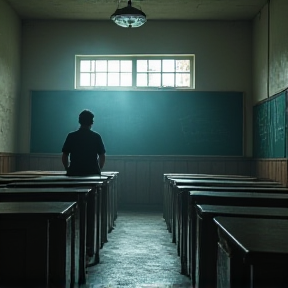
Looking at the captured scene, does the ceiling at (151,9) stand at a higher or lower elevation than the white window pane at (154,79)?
higher

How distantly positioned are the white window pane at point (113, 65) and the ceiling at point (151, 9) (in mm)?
794

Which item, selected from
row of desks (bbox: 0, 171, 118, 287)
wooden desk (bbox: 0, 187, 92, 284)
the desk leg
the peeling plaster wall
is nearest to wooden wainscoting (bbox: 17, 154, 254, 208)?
the peeling plaster wall

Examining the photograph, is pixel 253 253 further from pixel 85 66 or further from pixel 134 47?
pixel 85 66

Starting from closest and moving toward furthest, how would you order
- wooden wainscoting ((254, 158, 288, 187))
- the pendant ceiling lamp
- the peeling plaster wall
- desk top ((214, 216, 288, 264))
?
desk top ((214, 216, 288, 264))
the pendant ceiling lamp
wooden wainscoting ((254, 158, 288, 187))
the peeling plaster wall

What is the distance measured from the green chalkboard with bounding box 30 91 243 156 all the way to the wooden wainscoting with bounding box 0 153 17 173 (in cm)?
41

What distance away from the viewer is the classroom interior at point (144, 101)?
324 inches

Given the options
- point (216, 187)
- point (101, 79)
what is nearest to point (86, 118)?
point (216, 187)

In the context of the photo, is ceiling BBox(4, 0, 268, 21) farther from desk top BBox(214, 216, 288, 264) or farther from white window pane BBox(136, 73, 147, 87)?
desk top BBox(214, 216, 288, 264)

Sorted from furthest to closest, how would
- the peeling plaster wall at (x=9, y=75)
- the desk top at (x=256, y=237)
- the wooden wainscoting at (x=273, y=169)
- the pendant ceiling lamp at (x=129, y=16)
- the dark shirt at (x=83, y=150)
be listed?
the peeling plaster wall at (x=9, y=75) < the wooden wainscoting at (x=273, y=169) < the pendant ceiling lamp at (x=129, y=16) < the dark shirt at (x=83, y=150) < the desk top at (x=256, y=237)

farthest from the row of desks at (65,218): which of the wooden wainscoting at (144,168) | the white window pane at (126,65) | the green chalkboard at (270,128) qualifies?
the white window pane at (126,65)

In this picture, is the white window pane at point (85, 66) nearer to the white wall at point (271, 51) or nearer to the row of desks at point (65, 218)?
the white wall at point (271, 51)

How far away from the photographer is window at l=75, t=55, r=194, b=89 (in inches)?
335

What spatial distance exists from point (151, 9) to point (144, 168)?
2.79 metres

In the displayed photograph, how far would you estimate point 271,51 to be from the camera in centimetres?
708
